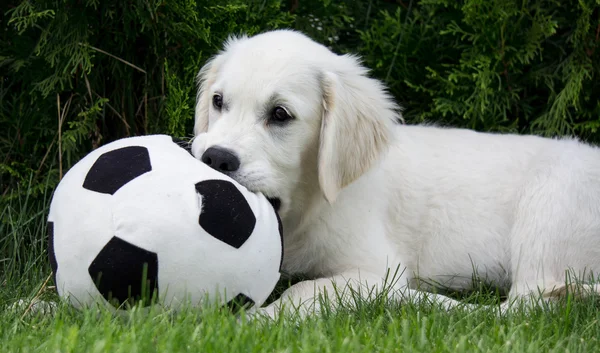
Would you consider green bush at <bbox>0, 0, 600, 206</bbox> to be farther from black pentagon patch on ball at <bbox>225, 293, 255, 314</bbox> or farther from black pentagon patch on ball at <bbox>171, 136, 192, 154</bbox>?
black pentagon patch on ball at <bbox>225, 293, 255, 314</bbox>

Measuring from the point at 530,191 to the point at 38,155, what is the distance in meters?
2.71

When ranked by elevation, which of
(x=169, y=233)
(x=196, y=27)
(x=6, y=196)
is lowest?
(x=6, y=196)

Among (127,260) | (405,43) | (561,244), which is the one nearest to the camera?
(127,260)

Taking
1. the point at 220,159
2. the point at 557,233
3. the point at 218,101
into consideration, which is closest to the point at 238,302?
the point at 220,159

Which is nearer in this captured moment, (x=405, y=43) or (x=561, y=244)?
(x=561, y=244)

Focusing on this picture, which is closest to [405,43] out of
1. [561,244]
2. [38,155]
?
[561,244]

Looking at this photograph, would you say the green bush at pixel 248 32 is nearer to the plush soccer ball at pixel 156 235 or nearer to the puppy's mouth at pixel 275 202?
the puppy's mouth at pixel 275 202

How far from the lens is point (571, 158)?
13.1 ft

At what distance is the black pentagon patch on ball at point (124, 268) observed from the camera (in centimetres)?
264

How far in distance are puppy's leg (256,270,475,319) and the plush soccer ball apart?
0.15 metres

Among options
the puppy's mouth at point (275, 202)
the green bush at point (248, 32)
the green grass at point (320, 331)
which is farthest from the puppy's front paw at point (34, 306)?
the green bush at point (248, 32)

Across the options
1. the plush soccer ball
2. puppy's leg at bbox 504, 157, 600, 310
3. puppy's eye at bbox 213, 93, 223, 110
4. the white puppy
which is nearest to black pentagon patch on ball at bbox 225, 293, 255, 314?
the plush soccer ball

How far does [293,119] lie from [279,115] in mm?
73

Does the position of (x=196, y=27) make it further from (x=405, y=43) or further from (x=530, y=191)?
(x=530, y=191)
